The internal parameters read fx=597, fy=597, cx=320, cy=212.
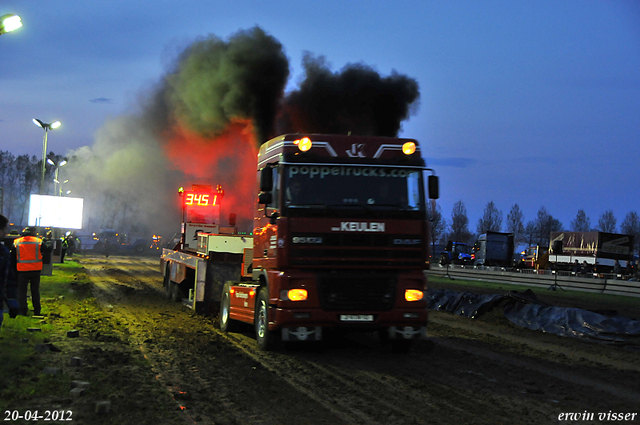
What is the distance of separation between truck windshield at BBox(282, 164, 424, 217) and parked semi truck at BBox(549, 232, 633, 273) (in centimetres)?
3501

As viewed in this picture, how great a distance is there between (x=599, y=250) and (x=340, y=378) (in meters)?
36.8

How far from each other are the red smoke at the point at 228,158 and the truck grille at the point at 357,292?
18429 millimetres

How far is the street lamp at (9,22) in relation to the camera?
1331 cm

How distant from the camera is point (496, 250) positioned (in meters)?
45.3

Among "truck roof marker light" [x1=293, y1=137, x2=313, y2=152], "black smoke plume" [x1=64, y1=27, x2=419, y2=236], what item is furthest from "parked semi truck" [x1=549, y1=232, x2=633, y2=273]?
"truck roof marker light" [x1=293, y1=137, x2=313, y2=152]

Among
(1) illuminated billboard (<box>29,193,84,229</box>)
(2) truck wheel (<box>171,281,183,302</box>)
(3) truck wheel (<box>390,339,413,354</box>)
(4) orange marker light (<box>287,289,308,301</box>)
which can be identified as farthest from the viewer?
(1) illuminated billboard (<box>29,193,84,229</box>)

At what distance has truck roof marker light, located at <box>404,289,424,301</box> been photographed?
8758 mm

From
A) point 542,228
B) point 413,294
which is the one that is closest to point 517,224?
point 542,228

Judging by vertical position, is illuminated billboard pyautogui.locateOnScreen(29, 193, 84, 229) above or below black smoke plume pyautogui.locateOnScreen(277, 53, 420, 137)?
below

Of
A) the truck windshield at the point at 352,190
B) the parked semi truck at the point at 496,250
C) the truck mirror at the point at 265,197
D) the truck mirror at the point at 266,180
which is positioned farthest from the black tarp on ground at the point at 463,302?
the parked semi truck at the point at 496,250

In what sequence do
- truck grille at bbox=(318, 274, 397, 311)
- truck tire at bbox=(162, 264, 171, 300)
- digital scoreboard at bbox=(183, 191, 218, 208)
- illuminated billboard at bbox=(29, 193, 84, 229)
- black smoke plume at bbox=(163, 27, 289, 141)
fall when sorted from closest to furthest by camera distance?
truck grille at bbox=(318, 274, 397, 311)
truck tire at bbox=(162, 264, 171, 300)
digital scoreboard at bbox=(183, 191, 218, 208)
black smoke plume at bbox=(163, 27, 289, 141)
illuminated billboard at bbox=(29, 193, 84, 229)

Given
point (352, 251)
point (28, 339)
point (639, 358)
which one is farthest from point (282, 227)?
point (639, 358)

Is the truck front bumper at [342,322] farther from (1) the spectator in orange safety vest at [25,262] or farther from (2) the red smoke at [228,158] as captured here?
(2) the red smoke at [228,158]

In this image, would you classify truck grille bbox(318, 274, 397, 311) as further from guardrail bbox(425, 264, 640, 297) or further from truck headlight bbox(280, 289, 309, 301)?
guardrail bbox(425, 264, 640, 297)
